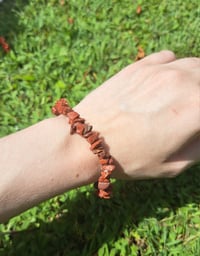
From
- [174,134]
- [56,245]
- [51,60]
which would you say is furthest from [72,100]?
[174,134]

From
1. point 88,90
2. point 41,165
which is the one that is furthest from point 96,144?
point 88,90

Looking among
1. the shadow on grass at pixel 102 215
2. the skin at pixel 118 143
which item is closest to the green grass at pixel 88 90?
the shadow on grass at pixel 102 215

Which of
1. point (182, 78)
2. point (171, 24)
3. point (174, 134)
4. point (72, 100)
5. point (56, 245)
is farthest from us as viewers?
point (171, 24)

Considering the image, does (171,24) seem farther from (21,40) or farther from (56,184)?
(56,184)

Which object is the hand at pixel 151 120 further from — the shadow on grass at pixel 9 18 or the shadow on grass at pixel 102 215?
the shadow on grass at pixel 9 18

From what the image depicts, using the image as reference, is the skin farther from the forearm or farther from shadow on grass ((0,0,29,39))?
shadow on grass ((0,0,29,39))

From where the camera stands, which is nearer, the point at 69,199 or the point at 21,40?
the point at 69,199

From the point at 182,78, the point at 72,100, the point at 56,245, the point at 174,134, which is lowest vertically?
the point at 56,245
